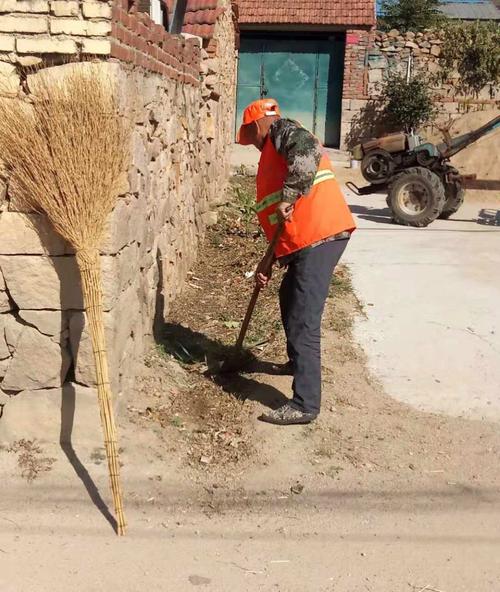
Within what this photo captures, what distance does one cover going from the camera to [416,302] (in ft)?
21.2

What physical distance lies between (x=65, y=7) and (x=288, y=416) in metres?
2.36

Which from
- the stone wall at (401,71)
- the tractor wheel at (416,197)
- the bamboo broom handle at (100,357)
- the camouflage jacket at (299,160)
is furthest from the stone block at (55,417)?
the stone wall at (401,71)

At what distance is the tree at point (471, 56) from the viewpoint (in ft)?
54.6

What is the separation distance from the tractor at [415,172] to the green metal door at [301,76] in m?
8.20

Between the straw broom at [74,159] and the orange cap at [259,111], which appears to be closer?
the straw broom at [74,159]

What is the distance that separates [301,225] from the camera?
3867 mm

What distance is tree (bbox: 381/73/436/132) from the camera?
16.5 meters

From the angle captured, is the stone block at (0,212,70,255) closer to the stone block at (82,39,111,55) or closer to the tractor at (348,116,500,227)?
the stone block at (82,39,111,55)

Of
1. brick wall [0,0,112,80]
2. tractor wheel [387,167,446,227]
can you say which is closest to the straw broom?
brick wall [0,0,112,80]

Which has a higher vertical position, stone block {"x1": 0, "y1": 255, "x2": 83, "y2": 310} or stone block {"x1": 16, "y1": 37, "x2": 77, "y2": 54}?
stone block {"x1": 16, "y1": 37, "x2": 77, "y2": 54}

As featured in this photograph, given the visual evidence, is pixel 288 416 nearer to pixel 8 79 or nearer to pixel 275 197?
pixel 275 197

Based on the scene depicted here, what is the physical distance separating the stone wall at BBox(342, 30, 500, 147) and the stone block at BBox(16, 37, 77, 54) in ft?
48.6

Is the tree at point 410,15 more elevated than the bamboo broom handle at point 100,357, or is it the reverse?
the tree at point 410,15

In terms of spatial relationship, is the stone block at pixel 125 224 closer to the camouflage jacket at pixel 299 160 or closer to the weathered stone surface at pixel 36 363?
the weathered stone surface at pixel 36 363
